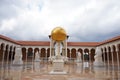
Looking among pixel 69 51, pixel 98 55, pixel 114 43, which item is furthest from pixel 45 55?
pixel 98 55

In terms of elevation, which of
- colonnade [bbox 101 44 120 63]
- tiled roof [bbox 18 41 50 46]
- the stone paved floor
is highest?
tiled roof [bbox 18 41 50 46]

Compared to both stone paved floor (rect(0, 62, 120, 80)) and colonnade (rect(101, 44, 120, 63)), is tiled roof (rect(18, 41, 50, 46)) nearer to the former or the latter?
colonnade (rect(101, 44, 120, 63))

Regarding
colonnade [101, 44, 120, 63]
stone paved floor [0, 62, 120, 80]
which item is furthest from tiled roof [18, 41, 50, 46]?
stone paved floor [0, 62, 120, 80]

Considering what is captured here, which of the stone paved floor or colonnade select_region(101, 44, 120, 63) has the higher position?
colonnade select_region(101, 44, 120, 63)

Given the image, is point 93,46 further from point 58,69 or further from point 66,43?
point 58,69

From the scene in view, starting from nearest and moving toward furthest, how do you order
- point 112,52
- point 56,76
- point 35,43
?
point 56,76, point 112,52, point 35,43

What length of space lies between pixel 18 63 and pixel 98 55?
870cm

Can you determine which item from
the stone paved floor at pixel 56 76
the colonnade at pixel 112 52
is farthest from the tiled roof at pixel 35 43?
the stone paved floor at pixel 56 76

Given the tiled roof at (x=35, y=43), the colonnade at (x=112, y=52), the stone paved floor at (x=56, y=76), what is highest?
the tiled roof at (x=35, y=43)

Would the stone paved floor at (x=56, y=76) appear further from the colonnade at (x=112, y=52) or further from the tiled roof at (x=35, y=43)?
the tiled roof at (x=35, y=43)

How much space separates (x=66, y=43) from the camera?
106 ft

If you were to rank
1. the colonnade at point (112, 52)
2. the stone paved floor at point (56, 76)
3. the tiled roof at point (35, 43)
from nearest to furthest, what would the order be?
the stone paved floor at point (56, 76) → the colonnade at point (112, 52) → the tiled roof at point (35, 43)

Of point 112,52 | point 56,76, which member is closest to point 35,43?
point 112,52

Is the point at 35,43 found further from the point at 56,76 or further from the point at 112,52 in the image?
Result: the point at 56,76
